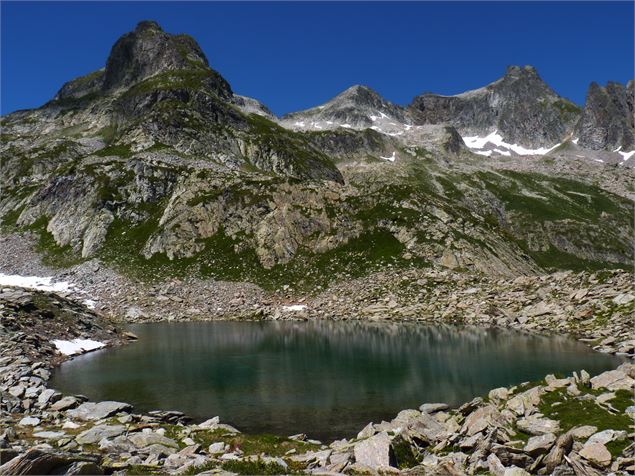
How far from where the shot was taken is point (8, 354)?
43.6m

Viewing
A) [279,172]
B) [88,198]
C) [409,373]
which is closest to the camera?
[409,373]

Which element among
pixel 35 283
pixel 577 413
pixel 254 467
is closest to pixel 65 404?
pixel 254 467

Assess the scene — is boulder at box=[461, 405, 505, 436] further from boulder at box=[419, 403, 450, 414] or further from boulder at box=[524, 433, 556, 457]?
boulder at box=[419, 403, 450, 414]

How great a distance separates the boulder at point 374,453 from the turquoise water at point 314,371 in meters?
8.40

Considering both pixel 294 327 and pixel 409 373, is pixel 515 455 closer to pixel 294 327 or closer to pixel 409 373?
pixel 409 373

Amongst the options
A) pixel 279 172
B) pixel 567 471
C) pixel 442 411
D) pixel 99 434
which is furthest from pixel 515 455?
pixel 279 172

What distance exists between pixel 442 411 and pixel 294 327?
47.0m

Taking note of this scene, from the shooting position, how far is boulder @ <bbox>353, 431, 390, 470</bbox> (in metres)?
17.8

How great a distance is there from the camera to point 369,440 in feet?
62.6

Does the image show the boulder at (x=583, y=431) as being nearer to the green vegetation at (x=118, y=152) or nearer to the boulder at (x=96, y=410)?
the boulder at (x=96, y=410)

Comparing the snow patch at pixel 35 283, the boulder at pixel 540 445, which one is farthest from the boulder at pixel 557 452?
the snow patch at pixel 35 283

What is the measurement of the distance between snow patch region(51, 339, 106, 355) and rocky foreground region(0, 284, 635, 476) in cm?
1928

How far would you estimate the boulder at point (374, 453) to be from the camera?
17833mm

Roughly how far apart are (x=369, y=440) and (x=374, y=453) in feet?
2.61
